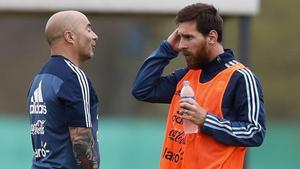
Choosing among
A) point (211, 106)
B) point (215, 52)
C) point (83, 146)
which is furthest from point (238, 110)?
point (83, 146)

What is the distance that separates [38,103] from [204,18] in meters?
1.07

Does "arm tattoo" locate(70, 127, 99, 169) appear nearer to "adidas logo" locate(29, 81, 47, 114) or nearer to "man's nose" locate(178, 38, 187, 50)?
"adidas logo" locate(29, 81, 47, 114)

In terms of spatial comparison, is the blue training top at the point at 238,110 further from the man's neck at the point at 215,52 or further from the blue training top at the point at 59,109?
the blue training top at the point at 59,109

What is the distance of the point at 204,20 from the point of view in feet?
16.1

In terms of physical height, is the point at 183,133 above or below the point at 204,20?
below

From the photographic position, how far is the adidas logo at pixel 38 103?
4.88 m

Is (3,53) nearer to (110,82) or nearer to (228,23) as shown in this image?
(110,82)

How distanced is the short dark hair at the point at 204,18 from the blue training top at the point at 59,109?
701 millimetres

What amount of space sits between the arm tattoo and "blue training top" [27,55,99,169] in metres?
0.04

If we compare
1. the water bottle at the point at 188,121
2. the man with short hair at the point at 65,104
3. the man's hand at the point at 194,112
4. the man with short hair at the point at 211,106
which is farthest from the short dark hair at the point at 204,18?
the man with short hair at the point at 65,104

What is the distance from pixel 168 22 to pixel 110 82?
0.96m

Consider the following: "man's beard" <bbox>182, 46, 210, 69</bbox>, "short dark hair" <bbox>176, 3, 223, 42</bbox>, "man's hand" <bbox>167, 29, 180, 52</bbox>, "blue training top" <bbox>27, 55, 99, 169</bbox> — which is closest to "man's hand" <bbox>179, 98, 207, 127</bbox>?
"man's beard" <bbox>182, 46, 210, 69</bbox>

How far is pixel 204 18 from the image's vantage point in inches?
193

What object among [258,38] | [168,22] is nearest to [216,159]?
[168,22]
